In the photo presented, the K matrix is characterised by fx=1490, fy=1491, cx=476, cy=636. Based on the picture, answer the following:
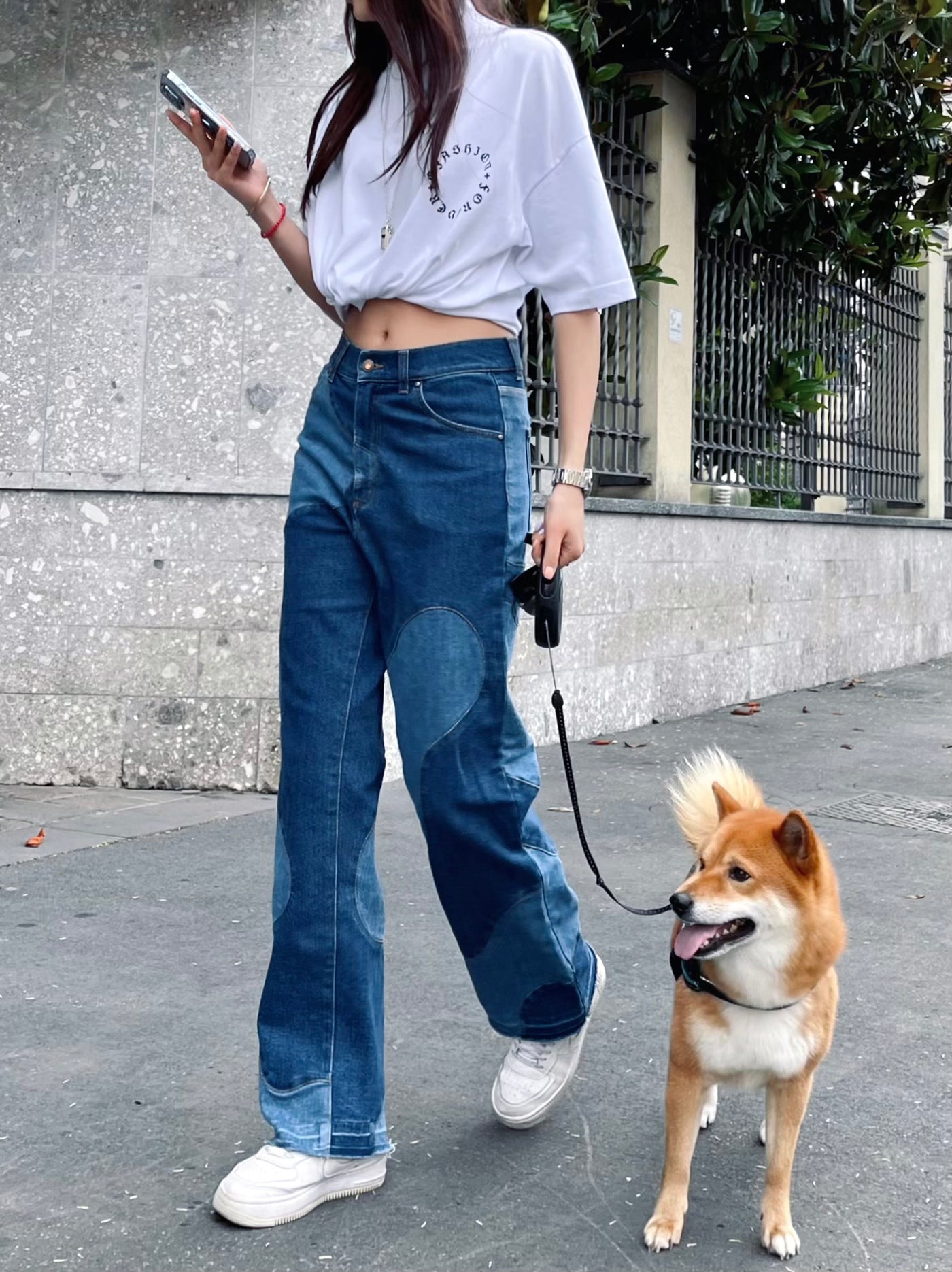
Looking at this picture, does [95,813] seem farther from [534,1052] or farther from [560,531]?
[560,531]

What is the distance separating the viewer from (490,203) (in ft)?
7.99

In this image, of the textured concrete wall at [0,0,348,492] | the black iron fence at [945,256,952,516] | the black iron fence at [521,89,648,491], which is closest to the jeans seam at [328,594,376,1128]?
the textured concrete wall at [0,0,348,492]

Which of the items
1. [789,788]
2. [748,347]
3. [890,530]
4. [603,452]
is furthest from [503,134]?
[890,530]

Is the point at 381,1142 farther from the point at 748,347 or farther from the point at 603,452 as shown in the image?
the point at 748,347

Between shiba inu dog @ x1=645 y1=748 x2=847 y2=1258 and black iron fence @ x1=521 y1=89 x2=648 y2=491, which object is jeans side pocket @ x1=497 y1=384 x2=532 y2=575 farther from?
black iron fence @ x1=521 y1=89 x2=648 y2=491

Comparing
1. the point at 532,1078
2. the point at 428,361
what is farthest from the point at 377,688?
the point at 532,1078

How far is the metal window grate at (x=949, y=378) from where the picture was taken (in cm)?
1367

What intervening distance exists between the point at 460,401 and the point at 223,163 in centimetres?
62

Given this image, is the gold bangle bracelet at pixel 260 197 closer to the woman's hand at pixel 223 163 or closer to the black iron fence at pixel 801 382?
the woman's hand at pixel 223 163

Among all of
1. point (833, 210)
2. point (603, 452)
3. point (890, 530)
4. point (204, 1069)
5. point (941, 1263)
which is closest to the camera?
point (941, 1263)

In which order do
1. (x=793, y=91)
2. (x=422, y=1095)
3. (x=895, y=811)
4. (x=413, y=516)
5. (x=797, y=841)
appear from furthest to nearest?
(x=793, y=91) → (x=895, y=811) → (x=422, y=1095) → (x=413, y=516) → (x=797, y=841)

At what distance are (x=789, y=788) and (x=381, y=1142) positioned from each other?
4063 mm

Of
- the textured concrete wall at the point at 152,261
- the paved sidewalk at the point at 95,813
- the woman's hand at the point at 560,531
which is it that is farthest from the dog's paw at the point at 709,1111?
the textured concrete wall at the point at 152,261

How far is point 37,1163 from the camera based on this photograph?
8.54ft
